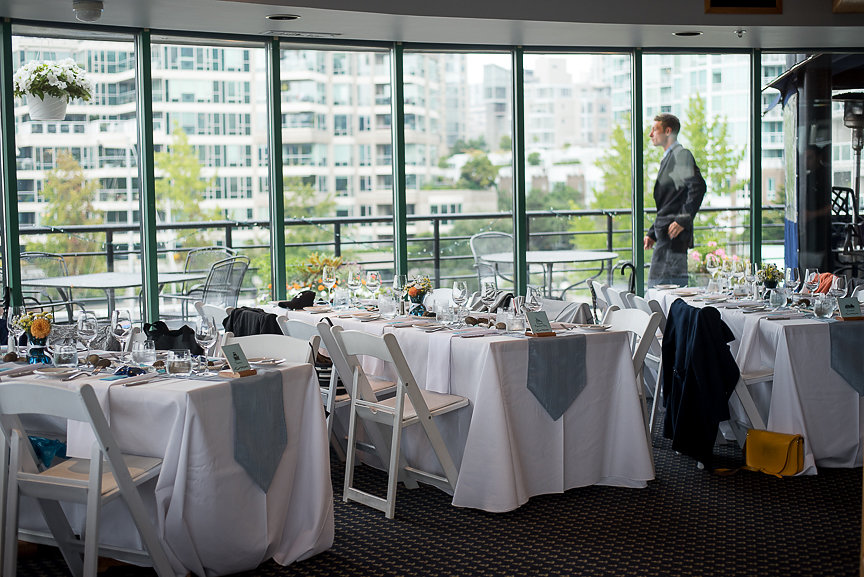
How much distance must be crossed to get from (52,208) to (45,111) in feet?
2.53

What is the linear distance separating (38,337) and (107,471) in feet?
3.18

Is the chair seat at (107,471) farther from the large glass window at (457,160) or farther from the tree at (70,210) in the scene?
the large glass window at (457,160)

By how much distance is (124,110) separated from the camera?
7898mm

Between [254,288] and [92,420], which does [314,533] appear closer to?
[92,420]

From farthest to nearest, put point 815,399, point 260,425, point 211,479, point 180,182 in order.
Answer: point 180,182
point 815,399
point 260,425
point 211,479

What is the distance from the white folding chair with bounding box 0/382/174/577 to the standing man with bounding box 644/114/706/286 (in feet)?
22.7

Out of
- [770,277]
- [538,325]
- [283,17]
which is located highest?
[283,17]

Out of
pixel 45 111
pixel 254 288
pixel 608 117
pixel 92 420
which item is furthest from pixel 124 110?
pixel 92 420

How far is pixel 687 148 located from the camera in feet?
31.4

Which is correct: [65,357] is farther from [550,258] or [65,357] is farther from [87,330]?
[550,258]

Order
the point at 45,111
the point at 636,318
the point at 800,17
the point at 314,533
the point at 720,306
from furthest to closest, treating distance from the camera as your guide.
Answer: the point at 800,17
the point at 45,111
the point at 720,306
the point at 636,318
the point at 314,533

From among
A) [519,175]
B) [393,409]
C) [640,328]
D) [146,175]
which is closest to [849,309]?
[640,328]

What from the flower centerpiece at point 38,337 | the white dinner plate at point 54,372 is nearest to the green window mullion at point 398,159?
the flower centerpiece at point 38,337

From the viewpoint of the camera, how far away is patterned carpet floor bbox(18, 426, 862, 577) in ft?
12.8
